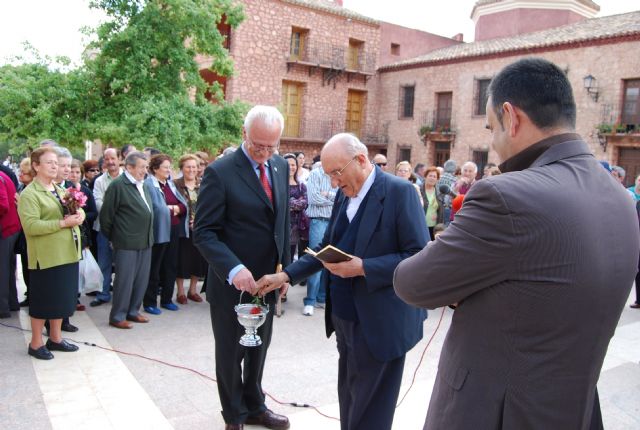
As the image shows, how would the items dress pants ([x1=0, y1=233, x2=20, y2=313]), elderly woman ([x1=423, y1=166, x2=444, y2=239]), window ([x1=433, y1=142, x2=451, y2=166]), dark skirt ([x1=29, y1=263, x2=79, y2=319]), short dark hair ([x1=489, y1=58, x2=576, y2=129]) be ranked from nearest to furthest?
short dark hair ([x1=489, y1=58, x2=576, y2=129]) < dark skirt ([x1=29, y1=263, x2=79, y2=319]) < dress pants ([x1=0, y1=233, x2=20, y2=313]) < elderly woman ([x1=423, y1=166, x2=444, y2=239]) < window ([x1=433, y1=142, x2=451, y2=166])

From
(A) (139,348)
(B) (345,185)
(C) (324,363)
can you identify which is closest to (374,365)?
(B) (345,185)

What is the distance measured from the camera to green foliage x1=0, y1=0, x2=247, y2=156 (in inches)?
548

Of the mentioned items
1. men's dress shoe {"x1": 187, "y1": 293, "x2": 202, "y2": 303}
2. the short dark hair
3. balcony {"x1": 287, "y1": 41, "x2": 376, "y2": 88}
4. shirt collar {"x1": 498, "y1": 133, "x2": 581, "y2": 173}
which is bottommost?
men's dress shoe {"x1": 187, "y1": 293, "x2": 202, "y2": 303}

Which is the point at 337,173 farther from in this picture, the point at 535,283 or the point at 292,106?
the point at 292,106

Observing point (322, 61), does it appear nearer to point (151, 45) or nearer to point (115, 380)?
point (151, 45)

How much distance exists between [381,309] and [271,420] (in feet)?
4.42

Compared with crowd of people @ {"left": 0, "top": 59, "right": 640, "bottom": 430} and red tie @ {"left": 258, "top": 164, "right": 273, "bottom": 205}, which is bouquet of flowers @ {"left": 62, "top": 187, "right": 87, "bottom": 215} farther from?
red tie @ {"left": 258, "top": 164, "right": 273, "bottom": 205}

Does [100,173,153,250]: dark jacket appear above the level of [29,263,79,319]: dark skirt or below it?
above

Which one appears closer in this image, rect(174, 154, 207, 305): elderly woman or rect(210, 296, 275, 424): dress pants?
rect(210, 296, 275, 424): dress pants

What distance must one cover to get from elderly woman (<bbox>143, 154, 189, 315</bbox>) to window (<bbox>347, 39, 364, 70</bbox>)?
72.6 ft

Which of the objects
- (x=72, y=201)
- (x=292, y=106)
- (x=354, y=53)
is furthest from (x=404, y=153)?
(x=72, y=201)

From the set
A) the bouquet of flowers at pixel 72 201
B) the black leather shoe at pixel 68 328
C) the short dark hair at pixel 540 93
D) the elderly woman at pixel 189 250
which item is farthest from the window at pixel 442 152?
the short dark hair at pixel 540 93

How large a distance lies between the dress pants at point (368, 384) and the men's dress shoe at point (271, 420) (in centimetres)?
86

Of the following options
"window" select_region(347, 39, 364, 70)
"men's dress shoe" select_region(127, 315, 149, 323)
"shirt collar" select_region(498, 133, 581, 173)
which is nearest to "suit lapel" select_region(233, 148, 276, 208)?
"shirt collar" select_region(498, 133, 581, 173)
